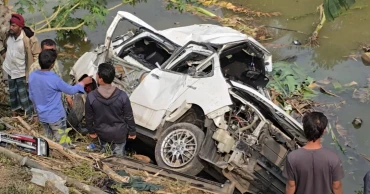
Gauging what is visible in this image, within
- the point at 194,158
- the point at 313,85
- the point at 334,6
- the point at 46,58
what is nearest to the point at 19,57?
the point at 46,58

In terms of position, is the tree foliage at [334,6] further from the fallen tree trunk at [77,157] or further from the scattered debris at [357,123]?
the scattered debris at [357,123]

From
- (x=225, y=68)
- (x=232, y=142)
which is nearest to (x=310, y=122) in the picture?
(x=232, y=142)

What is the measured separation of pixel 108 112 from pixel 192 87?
1.45 meters

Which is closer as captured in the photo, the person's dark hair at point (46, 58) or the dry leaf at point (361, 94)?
the person's dark hair at point (46, 58)

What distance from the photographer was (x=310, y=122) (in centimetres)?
447

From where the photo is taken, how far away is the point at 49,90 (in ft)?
20.2

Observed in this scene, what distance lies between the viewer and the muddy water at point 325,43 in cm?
908

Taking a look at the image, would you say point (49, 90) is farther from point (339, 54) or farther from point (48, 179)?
point (339, 54)

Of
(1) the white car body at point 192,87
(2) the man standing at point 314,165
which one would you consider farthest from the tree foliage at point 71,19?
(2) the man standing at point 314,165

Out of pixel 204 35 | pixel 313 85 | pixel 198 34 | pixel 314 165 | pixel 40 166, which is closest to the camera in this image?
pixel 314 165

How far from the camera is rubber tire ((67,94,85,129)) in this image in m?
7.74

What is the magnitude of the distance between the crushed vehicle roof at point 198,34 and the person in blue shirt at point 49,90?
282 cm

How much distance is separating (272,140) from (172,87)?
162 centimetres

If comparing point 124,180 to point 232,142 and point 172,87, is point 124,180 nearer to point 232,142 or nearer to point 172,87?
point 232,142
